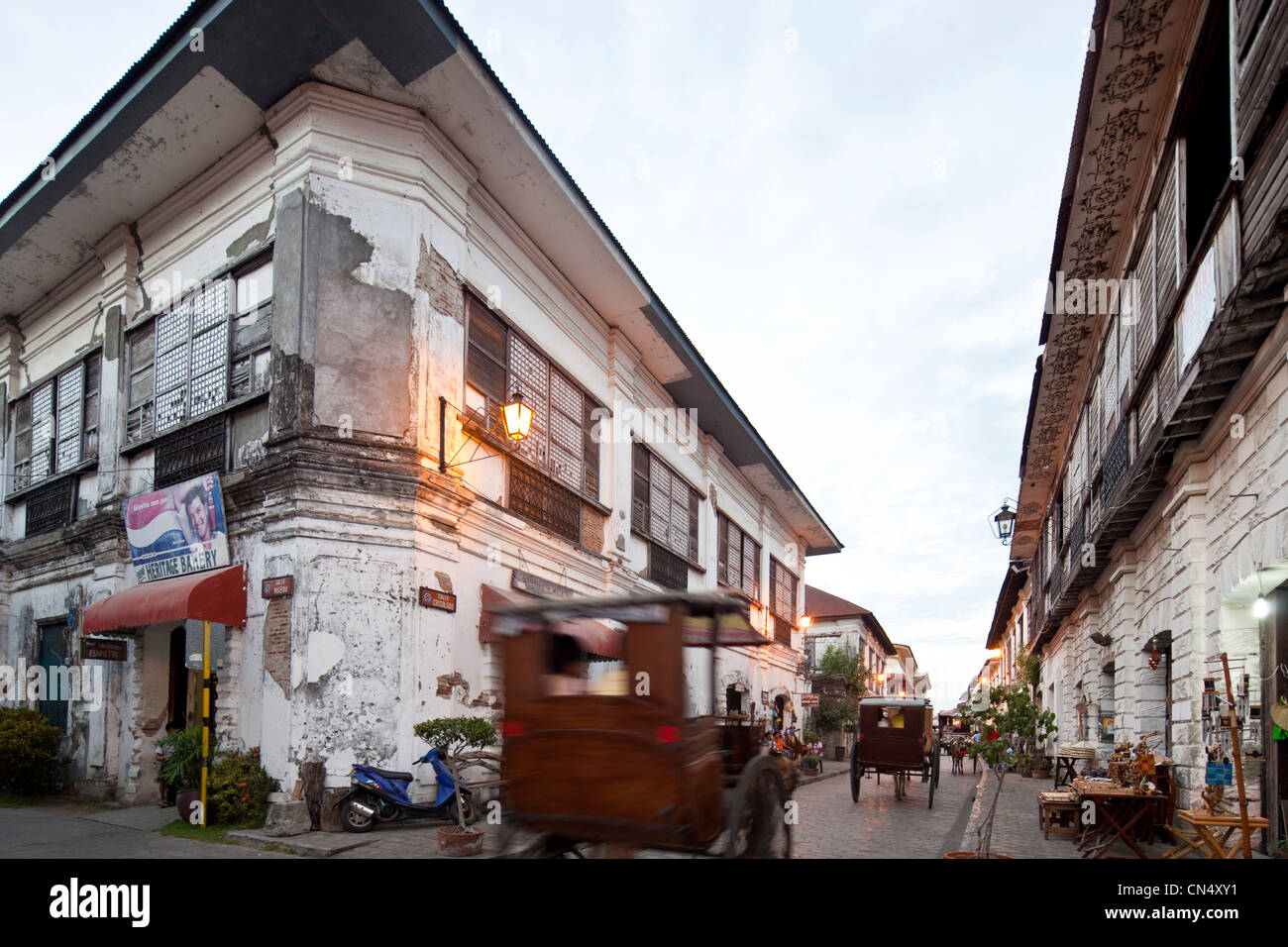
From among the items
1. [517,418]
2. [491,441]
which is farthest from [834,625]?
[517,418]

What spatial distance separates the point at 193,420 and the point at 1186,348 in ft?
37.9

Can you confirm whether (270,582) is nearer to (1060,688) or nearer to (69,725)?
(69,725)

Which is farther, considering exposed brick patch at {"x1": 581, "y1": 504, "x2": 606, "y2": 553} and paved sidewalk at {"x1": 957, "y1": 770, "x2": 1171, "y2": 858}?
exposed brick patch at {"x1": 581, "y1": 504, "x2": 606, "y2": 553}

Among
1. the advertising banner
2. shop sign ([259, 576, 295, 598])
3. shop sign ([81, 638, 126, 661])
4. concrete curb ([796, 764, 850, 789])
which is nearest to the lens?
shop sign ([259, 576, 295, 598])

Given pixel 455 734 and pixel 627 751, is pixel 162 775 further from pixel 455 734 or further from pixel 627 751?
pixel 627 751

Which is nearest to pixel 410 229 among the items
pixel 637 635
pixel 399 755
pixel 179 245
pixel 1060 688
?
pixel 179 245

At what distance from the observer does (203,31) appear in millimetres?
9477

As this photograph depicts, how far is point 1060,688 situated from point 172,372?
2196 centimetres

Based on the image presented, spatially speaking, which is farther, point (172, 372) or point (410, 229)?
point (172, 372)

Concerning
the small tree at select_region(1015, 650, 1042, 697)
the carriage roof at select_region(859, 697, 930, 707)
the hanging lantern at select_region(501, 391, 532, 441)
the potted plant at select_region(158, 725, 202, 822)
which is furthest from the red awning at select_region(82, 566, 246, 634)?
the small tree at select_region(1015, 650, 1042, 697)

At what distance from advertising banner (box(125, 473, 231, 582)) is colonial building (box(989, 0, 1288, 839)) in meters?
10.6

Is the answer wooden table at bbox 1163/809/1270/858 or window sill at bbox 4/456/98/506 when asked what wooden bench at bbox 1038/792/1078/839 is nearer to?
wooden table at bbox 1163/809/1270/858

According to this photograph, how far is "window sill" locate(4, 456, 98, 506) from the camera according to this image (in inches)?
545

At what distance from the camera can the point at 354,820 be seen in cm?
920
